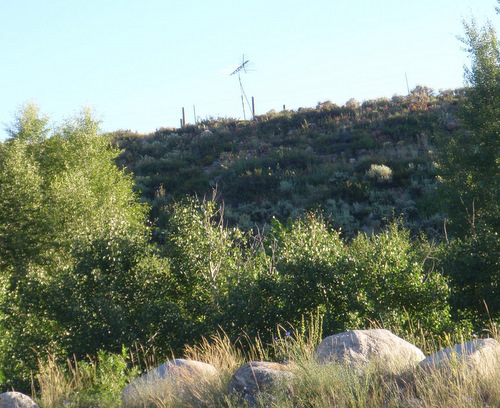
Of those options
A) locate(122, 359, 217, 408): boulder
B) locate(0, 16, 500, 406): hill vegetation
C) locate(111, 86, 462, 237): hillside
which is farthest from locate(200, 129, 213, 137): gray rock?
locate(122, 359, 217, 408): boulder

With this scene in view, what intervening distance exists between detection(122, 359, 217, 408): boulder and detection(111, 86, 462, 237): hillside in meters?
14.8

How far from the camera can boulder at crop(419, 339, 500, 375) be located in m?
5.16

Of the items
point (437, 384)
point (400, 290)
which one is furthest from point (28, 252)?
point (437, 384)

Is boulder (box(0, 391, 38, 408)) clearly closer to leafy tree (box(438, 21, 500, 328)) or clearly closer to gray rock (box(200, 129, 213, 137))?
leafy tree (box(438, 21, 500, 328))

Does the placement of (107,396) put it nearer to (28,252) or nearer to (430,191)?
(28,252)

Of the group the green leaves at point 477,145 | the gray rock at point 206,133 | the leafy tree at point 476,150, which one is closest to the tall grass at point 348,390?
the leafy tree at point 476,150

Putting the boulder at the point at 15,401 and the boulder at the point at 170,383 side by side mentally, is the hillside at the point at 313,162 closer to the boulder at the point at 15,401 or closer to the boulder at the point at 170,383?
the boulder at the point at 170,383

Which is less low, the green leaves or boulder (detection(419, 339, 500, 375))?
the green leaves

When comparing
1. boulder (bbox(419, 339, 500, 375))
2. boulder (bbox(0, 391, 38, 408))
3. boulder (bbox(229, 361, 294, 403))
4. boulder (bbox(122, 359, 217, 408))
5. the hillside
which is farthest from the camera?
the hillside

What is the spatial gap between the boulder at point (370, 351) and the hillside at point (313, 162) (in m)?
14.5

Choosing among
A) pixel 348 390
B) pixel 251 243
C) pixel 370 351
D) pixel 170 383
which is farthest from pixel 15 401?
pixel 251 243

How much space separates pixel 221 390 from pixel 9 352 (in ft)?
18.8

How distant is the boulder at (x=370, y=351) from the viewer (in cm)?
591

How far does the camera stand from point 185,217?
10602mm
